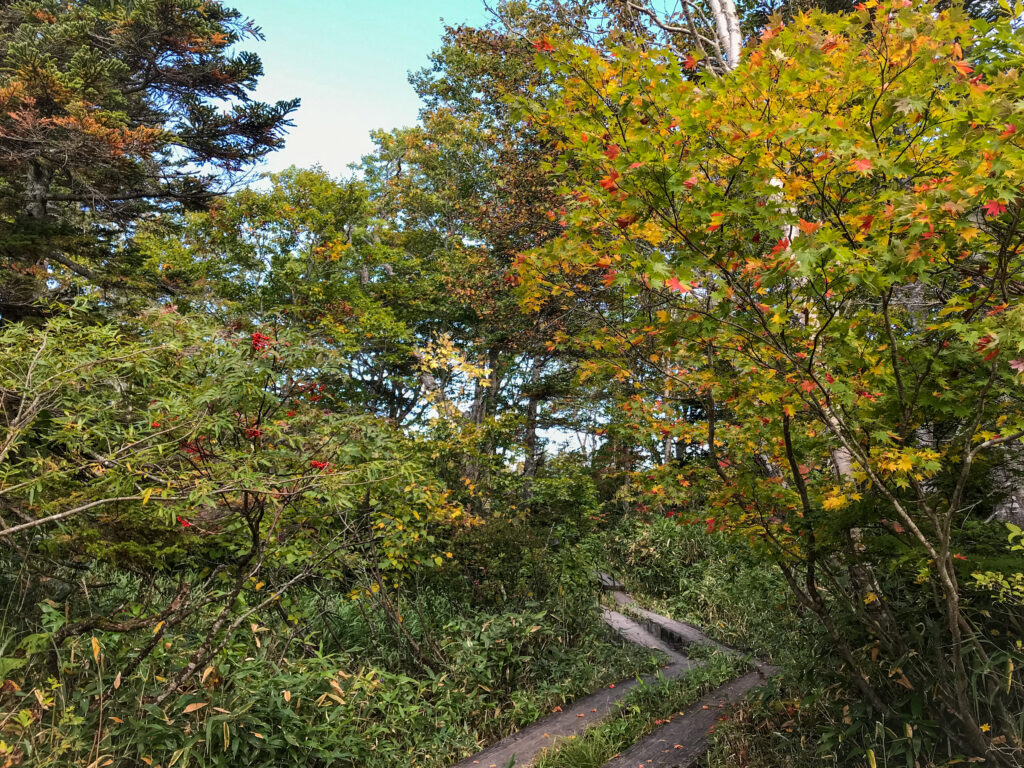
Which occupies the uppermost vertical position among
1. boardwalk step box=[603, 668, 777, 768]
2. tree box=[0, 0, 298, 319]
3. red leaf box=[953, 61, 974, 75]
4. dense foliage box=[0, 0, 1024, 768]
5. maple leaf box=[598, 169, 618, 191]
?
tree box=[0, 0, 298, 319]

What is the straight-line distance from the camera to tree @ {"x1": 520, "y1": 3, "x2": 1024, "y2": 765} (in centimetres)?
204

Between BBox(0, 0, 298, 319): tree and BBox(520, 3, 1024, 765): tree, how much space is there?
22.3 ft

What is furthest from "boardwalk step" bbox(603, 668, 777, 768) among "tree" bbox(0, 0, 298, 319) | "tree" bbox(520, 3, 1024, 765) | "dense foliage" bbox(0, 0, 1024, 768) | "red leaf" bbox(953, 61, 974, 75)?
"tree" bbox(0, 0, 298, 319)

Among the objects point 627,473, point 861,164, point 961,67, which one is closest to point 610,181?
point 861,164

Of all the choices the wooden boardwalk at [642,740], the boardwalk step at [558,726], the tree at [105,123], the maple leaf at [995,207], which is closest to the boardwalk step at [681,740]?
the wooden boardwalk at [642,740]

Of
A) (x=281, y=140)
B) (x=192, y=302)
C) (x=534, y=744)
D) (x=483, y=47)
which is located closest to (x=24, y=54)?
(x=281, y=140)

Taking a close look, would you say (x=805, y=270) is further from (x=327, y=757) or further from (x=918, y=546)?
(x=327, y=757)

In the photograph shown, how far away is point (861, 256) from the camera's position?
201cm

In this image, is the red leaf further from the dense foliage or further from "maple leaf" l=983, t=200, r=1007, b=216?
"maple leaf" l=983, t=200, r=1007, b=216

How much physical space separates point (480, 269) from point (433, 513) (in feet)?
19.8

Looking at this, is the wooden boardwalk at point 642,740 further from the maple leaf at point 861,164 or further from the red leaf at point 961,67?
the red leaf at point 961,67

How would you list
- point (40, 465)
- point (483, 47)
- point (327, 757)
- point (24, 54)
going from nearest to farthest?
1. point (40, 465)
2. point (327, 757)
3. point (24, 54)
4. point (483, 47)

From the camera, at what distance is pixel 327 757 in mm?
3463

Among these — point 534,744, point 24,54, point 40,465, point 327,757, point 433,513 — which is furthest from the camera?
point 24,54
